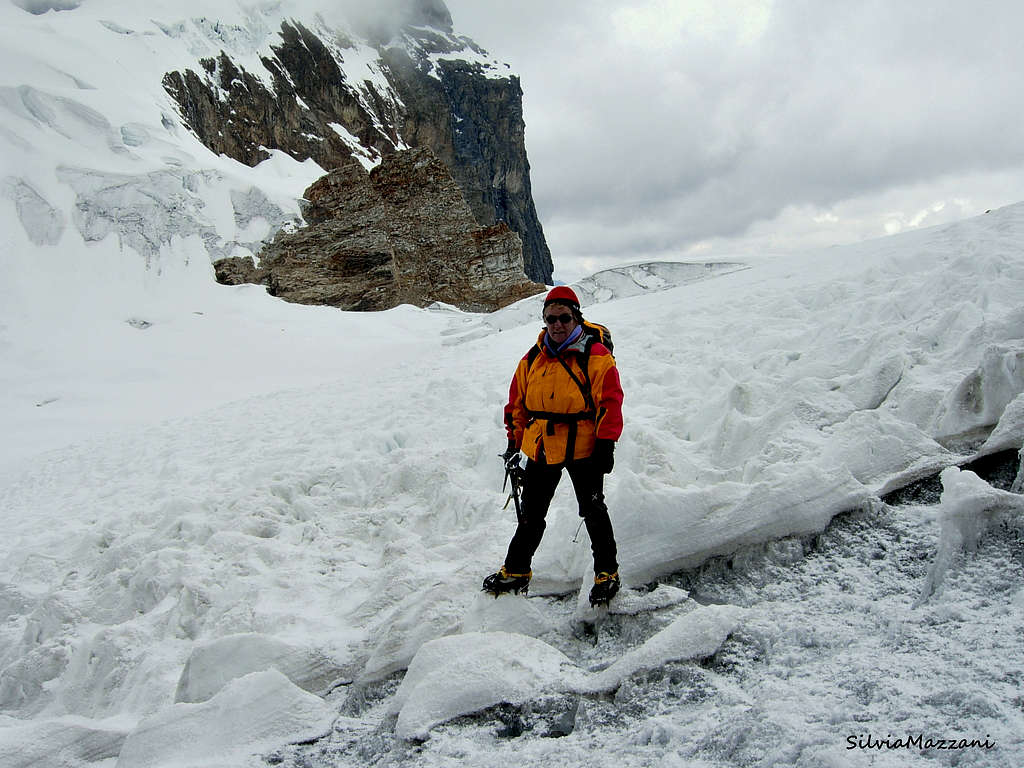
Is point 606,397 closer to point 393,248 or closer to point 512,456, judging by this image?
point 512,456

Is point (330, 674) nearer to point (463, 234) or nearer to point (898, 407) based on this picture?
point (898, 407)

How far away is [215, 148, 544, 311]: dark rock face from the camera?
32781mm

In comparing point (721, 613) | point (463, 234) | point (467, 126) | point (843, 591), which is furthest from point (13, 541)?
point (467, 126)

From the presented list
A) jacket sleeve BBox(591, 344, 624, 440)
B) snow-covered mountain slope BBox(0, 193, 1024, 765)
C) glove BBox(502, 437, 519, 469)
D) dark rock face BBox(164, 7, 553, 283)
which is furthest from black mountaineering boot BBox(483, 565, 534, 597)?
dark rock face BBox(164, 7, 553, 283)

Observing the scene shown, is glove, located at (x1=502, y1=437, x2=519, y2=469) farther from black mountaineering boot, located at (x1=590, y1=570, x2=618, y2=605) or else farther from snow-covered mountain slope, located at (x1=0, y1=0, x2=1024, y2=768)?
black mountaineering boot, located at (x1=590, y1=570, x2=618, y2=605)

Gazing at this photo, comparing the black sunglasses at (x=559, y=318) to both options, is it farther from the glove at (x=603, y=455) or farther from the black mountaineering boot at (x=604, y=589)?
the black mountaineering boot at (x=604, y=589)

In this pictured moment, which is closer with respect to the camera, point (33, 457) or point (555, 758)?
point (555, 758)

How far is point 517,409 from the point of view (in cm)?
360

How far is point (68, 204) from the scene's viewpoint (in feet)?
82.4

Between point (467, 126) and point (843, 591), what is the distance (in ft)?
259

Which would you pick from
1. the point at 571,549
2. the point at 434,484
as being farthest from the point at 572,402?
the point at 434,484

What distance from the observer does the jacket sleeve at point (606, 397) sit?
318cm

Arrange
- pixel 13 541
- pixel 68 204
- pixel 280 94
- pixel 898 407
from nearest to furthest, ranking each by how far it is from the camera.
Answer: pixel 898 407
pixel 13 541
pixel 68 204
pixel 280 94

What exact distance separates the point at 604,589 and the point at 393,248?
3623cm
